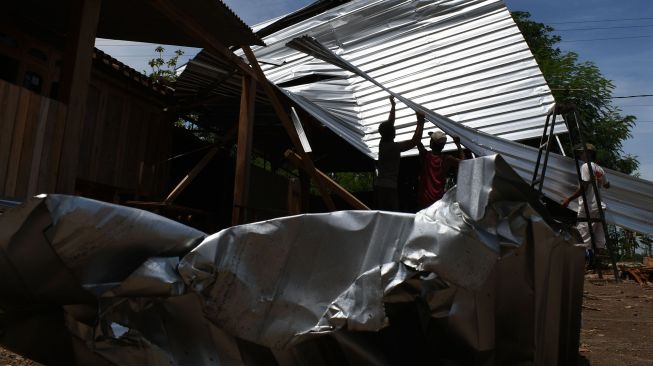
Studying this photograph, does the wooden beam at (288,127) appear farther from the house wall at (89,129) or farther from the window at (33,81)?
the window at (33,81)

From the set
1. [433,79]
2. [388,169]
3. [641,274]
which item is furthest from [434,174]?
[641,274]

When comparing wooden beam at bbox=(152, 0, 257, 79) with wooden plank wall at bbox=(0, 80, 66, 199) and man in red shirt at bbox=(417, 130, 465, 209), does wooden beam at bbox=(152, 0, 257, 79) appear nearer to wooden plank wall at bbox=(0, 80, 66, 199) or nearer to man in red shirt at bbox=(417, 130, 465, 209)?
wooden plank wall at bbox=(0, 80, 66, 199)

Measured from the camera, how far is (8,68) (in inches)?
284

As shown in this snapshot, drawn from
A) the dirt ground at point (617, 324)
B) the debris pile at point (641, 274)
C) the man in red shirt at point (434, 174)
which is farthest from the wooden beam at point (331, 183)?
the debris pile at point (641, 274)

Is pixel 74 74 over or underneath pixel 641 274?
over

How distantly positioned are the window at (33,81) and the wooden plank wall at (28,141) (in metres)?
3.26

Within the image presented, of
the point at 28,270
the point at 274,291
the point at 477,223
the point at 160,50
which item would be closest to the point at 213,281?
the point at 274,291

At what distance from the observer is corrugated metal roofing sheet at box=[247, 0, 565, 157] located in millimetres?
8344

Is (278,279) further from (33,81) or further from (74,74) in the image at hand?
(33,81)

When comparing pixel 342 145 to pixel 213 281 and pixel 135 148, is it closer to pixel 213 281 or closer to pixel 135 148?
pixel 135 148

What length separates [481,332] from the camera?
215 cm

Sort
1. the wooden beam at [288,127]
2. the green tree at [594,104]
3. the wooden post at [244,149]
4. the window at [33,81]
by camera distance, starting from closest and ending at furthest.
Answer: the wooden post at [244,149] → the wooden beam at [288,127] → the window at [33,81] → the green tree at [594,104]

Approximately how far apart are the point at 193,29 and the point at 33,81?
3.06 meters

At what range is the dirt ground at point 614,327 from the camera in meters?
3.72
